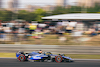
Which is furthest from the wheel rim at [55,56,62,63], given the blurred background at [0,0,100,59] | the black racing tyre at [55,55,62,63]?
the blurred background at [0,0,100,59]

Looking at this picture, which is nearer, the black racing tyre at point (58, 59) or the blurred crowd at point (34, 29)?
the black racing tyre at point (58, 59)

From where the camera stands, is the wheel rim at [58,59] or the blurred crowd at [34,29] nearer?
the wheel rim at [58,59]

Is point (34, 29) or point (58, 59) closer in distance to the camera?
point (58, 59)

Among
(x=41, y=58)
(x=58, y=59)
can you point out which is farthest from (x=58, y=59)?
(x=41, y=58)

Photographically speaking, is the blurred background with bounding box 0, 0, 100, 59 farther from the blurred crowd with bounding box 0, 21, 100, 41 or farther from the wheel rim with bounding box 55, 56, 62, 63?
the wheel rim with bounding box 55, 56, 62, 63

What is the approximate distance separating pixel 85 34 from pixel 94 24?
104cm

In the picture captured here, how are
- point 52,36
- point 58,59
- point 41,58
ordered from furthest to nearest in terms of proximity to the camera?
point 52,36, point 41,58, point 58,59

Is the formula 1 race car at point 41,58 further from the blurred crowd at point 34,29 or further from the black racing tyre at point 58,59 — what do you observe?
the blurred crowd at point 34,29

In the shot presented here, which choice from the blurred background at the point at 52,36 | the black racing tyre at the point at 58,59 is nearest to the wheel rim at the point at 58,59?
the black racing tyre at the point at 58,59

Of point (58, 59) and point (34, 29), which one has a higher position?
point (34, 29)

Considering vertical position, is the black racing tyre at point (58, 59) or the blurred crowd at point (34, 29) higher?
the blurred crowd at point (34, 29)

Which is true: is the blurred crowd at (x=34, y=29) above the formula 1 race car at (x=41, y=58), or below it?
above

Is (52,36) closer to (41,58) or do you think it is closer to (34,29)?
(34,29)

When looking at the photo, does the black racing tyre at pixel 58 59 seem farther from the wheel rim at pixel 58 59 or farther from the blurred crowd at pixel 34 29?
the blurred crowd at pixel 34 29
